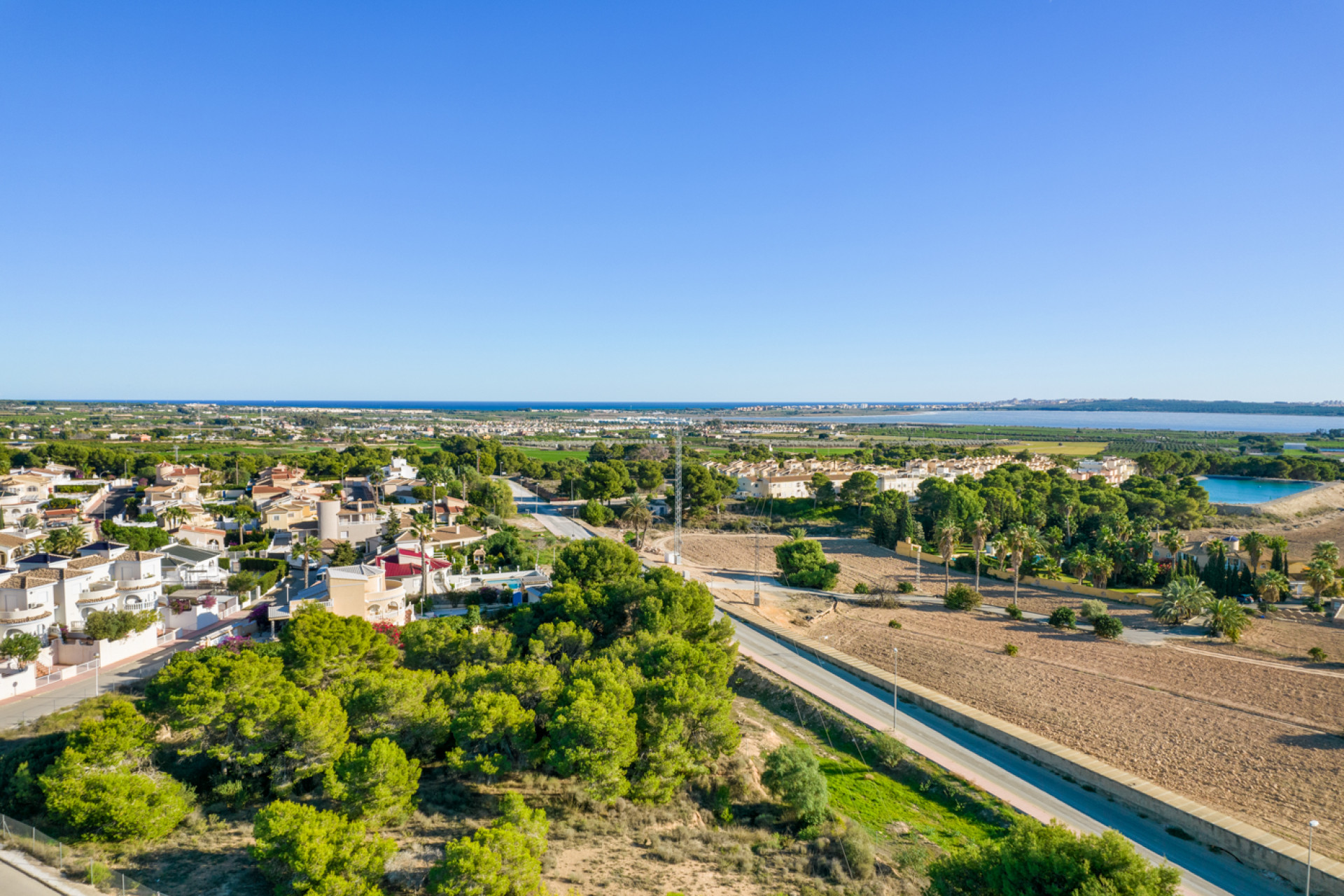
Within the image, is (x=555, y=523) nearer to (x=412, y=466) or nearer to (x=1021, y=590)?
(x=412, y=466)

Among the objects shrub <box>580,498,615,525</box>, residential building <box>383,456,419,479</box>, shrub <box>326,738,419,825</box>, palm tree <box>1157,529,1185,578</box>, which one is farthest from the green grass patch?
residential building <box>383,456,419,479</box>

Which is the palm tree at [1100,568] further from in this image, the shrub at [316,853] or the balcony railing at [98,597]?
the balcony railing at [98,597]

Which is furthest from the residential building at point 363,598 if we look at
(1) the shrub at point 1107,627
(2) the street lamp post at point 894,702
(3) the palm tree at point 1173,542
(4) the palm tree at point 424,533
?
(3) the palm tree at point 1173,542

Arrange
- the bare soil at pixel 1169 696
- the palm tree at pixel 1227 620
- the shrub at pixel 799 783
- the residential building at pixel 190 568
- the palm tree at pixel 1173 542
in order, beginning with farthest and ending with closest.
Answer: the palm tree at pixel 1173 542 → the residential building at pixel 190 568 → the palm tree at pixel 1227 620 → the bare soil at pixel 1169 696 → the shrub at pixel 799 783

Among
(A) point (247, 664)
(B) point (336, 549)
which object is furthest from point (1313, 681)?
(B) point (336, 549)

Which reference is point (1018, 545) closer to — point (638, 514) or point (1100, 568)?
point (1100, 568)

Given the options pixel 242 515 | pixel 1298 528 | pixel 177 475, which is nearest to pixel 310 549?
pixel 242 515

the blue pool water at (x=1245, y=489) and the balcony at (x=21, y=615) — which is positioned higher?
the balcony at (x=21, y=615)
